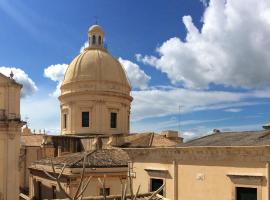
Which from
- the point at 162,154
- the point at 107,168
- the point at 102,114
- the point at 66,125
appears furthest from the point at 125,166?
the point at 66,125

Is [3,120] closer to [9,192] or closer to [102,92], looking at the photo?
[9,192]

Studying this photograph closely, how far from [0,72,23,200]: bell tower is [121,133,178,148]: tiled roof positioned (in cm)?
831

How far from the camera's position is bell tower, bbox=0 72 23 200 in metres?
25.5

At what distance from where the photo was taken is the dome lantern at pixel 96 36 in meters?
39.1

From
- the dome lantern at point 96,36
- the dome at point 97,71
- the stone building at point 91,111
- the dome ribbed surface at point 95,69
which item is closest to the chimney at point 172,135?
the stone building at point 91,111

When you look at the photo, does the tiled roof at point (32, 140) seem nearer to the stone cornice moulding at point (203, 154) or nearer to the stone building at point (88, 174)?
the stone building at point (88, 174)

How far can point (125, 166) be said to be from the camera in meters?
22.2

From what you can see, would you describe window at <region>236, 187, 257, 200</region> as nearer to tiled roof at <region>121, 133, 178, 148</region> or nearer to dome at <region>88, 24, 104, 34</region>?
tiled roof at <region>121, 133, 178, 148</region>

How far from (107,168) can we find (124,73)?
17.7 m

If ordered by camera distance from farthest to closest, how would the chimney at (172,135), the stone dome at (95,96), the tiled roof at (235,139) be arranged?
the stone dome at (95,96)
the chimney at (172,135)
the tiled roof at (235,139)

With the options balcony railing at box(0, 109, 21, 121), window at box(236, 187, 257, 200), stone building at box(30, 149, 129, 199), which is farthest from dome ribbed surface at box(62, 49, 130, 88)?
window at box(236, 187, 257, 200)

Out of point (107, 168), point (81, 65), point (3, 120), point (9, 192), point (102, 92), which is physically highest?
point (81, 65)

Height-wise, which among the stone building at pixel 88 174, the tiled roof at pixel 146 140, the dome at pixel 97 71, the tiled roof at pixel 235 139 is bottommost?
the stone building at pixel 88 174

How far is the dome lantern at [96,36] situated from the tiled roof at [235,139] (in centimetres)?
2213
